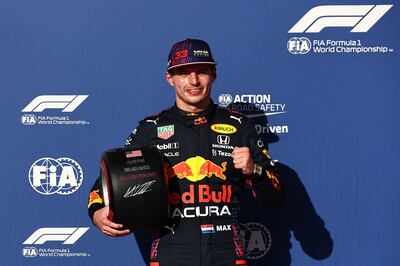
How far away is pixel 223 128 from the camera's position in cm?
212

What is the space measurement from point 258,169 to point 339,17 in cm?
126

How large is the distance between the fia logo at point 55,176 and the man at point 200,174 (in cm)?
69

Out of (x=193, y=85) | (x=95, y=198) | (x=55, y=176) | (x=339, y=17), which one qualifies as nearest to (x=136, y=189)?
(x=95, y=198)

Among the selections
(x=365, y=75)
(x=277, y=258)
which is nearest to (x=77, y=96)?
(x=277, y=258)

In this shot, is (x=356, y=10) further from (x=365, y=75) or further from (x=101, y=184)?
(x=101, y=184)

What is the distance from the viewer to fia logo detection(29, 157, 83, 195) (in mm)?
2674

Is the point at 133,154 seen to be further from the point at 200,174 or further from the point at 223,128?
the point at 223,128

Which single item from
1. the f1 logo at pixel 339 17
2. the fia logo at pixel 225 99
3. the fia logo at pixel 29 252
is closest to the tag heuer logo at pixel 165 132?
the fia logo at pixel 225 99

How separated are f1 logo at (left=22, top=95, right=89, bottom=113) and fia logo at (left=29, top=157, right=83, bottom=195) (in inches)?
11.1

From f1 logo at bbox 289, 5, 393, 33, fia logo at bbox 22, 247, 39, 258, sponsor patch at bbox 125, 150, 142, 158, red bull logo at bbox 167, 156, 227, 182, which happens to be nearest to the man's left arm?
red bull logo at bbox 167, 156, 227, 182

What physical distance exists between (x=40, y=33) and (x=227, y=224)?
58.4 inches

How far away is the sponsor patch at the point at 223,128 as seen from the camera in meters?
2.11

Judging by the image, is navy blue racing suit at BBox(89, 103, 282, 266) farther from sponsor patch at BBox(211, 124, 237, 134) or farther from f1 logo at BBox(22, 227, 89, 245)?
f1 logo at BBox(22, 227, 89, 245)

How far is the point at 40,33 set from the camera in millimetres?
2650
